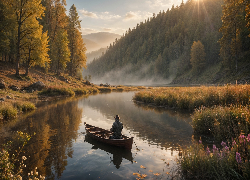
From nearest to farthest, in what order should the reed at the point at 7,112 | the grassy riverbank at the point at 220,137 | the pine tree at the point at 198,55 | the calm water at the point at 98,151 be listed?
the grassy riverbank at the point at 220,137 → the calm water at the point at 98,151 → the reed at the point at 7,112 → the pine tree at the point at 198,55

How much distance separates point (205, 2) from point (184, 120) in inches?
6625

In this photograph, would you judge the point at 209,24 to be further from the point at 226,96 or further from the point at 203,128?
the point at 203,128

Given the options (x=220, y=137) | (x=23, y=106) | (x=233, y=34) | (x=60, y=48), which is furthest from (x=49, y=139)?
(x=233, y=34)

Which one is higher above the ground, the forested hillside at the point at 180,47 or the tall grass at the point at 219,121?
the forested hillside at the point at 180,47

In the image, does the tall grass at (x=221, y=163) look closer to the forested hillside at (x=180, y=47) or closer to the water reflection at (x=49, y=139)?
the water reflection at (x=49, y=139)

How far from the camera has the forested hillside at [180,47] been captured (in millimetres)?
72544

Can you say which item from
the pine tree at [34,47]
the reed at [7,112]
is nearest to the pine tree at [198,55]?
the pine tree at [34,47]

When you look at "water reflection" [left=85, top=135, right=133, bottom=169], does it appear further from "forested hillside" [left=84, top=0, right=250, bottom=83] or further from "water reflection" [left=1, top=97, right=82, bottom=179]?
"forested hillside" [left=84, top=0, right=250, bottom=83]

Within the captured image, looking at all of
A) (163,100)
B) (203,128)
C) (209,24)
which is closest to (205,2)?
(209,24)

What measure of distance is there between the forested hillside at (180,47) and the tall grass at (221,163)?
58661mm

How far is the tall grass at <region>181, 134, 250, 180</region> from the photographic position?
19.9 feet

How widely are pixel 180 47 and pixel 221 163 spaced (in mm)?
131785

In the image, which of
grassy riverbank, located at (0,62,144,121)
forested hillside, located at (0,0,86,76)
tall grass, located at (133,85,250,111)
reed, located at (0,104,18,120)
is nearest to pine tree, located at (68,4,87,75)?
forested hillside, located at (0,0,86,76)

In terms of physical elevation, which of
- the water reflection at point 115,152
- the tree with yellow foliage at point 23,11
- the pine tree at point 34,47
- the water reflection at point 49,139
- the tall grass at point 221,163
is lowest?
the water reflection at point 115,152
